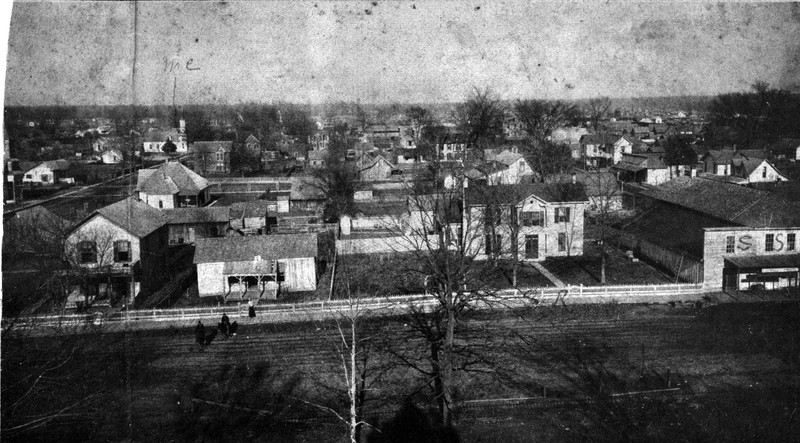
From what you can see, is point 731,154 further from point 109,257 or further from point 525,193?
point 109,257

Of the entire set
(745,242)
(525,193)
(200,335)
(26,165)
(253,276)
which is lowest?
(200,335)

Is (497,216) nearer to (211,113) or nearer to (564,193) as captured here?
(564,193)

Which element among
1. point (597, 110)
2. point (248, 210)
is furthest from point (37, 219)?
point (597, 110)

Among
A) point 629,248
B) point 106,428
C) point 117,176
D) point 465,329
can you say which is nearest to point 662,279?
point 629,248

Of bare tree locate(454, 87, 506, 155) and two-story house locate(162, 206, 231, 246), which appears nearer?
two-story house locate(162, 206, 231, 246)

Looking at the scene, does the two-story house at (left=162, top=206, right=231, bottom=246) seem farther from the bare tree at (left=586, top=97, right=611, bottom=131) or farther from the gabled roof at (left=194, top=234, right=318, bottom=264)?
the bare tree at (left=586, top=97, right=611, bottom=131)

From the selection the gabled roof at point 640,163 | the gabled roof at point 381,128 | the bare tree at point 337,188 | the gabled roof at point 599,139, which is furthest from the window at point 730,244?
the gabled roof at point 381,128

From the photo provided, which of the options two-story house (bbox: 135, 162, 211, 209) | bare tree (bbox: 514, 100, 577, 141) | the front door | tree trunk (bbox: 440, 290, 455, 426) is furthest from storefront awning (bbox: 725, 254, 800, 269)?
bare tree (bbox: 514, 100, 577, 141)
